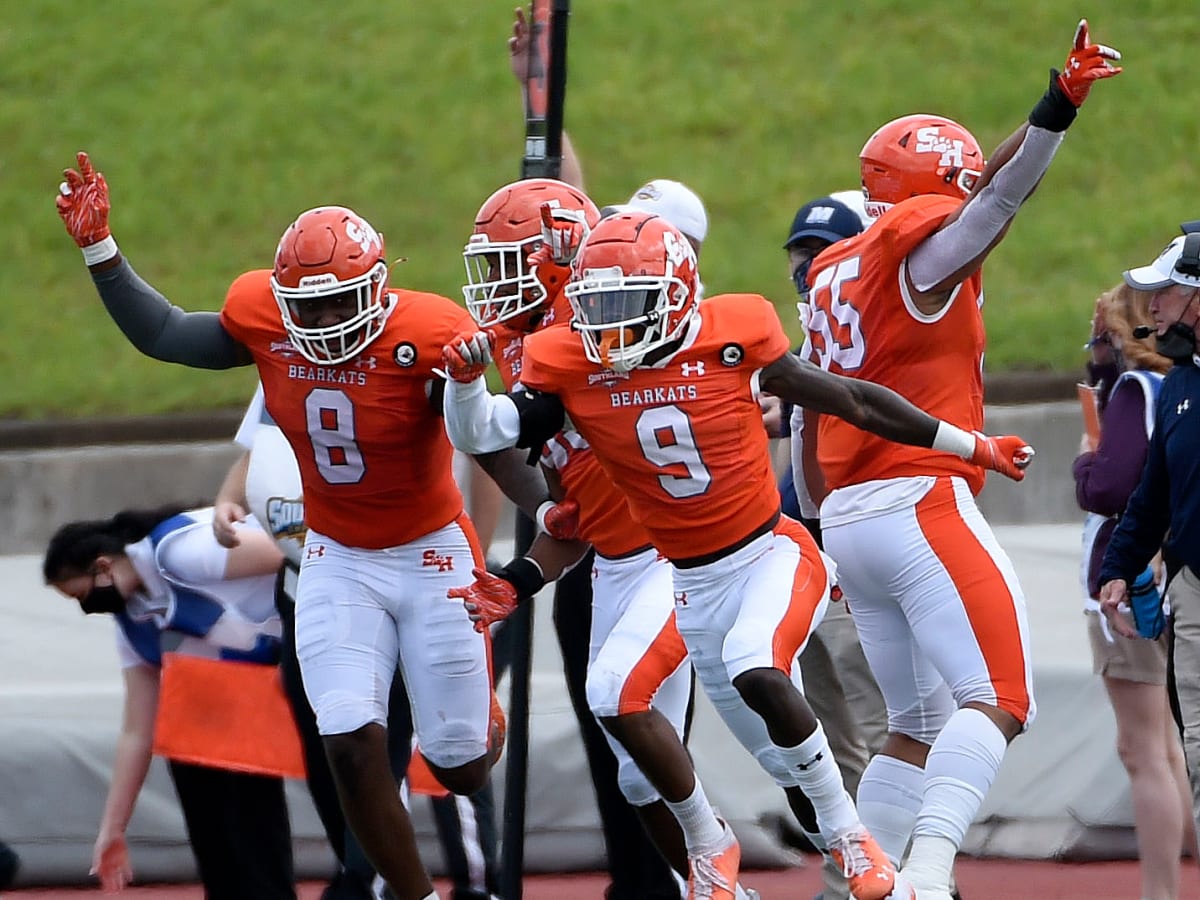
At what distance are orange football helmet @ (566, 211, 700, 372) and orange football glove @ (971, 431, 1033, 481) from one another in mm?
836

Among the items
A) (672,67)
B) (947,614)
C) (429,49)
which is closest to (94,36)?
(429,49)

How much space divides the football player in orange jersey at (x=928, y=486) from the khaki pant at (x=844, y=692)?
892 millimetres

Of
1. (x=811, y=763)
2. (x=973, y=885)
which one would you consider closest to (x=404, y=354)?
(x=811, y=763)

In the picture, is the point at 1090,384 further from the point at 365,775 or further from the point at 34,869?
the point at 34,869

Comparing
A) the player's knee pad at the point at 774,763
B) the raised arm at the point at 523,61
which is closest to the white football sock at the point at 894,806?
the player's knee pad at the point at 774,763

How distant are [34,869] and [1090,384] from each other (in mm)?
4110

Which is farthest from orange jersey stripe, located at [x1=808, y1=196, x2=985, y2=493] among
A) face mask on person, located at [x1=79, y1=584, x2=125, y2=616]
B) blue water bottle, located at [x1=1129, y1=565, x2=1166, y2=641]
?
face mask on person, located at [x1=79, y1=584, x2=125, y2=616]

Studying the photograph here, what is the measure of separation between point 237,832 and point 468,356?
2.12 m

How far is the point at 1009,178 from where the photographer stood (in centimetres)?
479

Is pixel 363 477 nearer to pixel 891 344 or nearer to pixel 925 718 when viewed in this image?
pixel 891 344

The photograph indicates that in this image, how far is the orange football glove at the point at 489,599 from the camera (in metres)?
5.01

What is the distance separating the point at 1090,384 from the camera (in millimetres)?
6395

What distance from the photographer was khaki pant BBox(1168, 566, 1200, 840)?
519 centimetres

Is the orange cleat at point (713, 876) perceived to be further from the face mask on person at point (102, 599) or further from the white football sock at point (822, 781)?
the face mask on person at point (102, 599)
